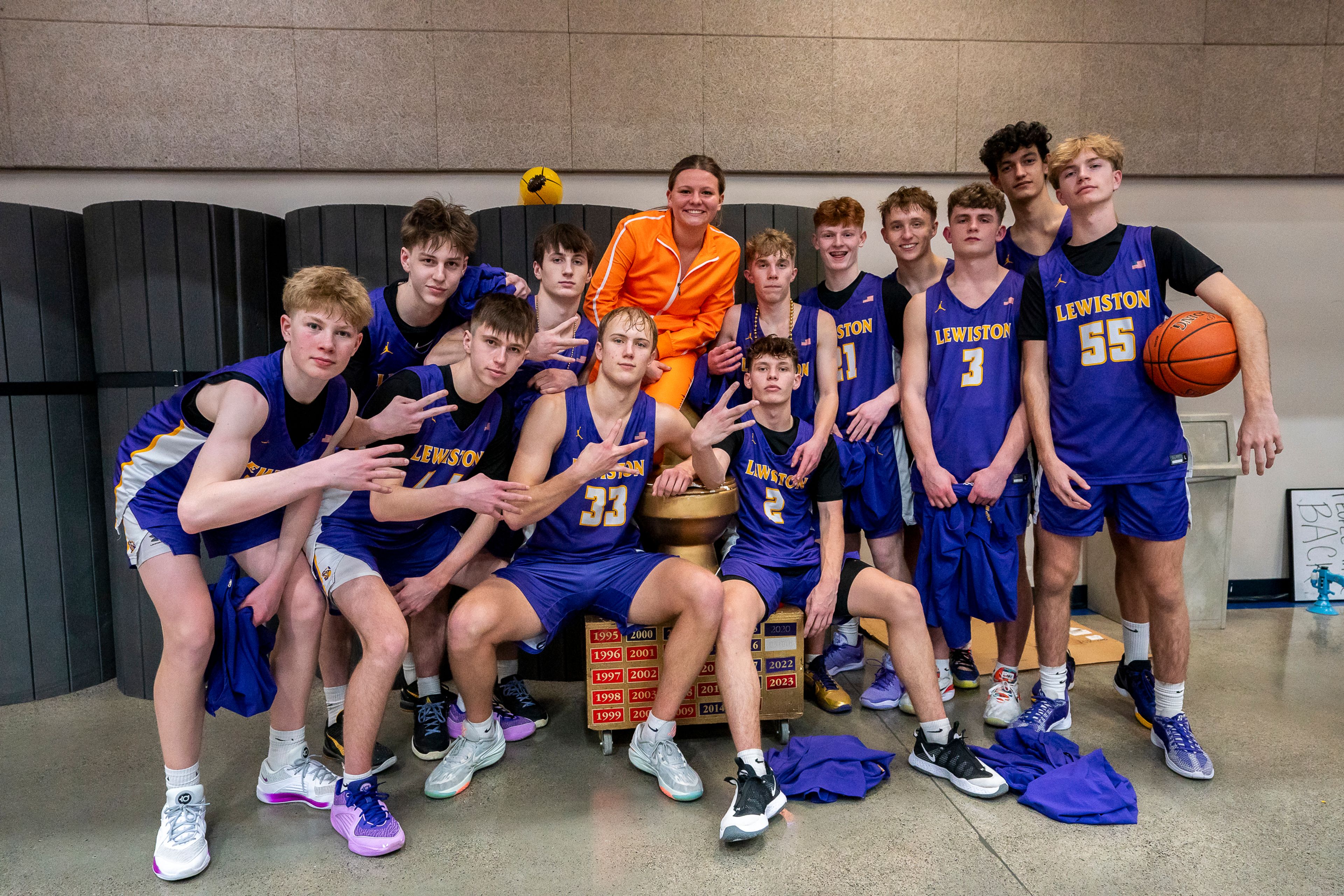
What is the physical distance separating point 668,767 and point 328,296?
1.96 m

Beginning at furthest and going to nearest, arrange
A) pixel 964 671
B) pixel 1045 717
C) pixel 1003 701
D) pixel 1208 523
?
pixel 1208 523 < pixel 964 671 < pixel 1003 701 < pixel 1045 717

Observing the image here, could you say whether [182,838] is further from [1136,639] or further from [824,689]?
[1136,639]

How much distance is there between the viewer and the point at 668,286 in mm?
3535

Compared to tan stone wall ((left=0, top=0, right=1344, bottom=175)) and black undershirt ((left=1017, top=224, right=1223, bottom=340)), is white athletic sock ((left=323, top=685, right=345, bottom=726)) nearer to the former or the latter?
tan stone wall ((left=0, top=0, right=1344, bottom=175))

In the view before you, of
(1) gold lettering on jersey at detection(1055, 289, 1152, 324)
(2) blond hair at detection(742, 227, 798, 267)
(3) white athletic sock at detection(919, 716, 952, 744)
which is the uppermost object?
(2) blond hair at detection(742, 227, 798, 267)

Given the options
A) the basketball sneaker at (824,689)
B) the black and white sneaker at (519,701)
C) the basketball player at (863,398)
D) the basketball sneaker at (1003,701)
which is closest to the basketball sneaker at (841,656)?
the basketball sneaker at (824,689)

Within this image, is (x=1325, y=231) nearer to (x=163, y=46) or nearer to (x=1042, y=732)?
(x=1042, y=732)

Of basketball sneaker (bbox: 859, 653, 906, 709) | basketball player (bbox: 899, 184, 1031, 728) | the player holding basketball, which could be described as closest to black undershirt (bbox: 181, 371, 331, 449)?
basketball player (bbox: 899, 184, 1031, 728)

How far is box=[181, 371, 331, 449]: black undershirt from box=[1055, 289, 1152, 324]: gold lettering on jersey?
2.77 m

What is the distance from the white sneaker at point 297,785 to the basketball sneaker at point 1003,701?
259cm

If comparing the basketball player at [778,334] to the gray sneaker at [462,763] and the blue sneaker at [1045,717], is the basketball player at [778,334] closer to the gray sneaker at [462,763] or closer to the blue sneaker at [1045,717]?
the blue sneaker at [1045,717]

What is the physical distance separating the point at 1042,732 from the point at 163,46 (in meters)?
5.52

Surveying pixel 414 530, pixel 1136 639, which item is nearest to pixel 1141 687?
pixel 1136 639

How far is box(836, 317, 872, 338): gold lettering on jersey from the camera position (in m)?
3.54
